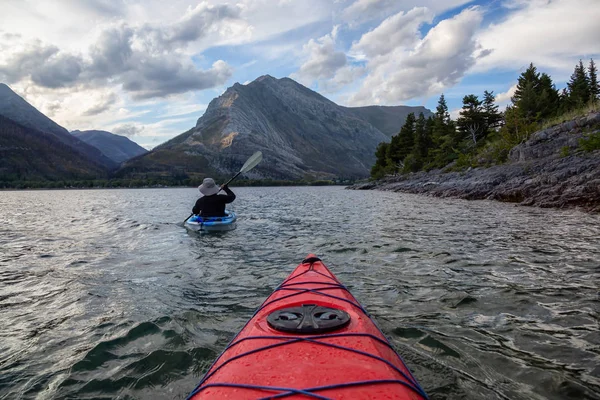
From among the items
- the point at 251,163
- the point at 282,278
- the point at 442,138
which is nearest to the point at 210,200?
the point at 251,163

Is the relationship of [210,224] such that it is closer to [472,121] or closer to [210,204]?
[210,204]

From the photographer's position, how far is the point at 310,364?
9.41 ft

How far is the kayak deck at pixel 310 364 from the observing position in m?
2.50

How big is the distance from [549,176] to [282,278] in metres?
21.4

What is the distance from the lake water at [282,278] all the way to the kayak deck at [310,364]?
1117 millimetres

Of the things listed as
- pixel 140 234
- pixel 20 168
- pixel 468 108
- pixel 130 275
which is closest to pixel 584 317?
pixel 130 275

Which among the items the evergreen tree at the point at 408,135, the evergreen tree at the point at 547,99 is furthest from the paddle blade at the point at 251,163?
the evergreen tree at the point at 408,135

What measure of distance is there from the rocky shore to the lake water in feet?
20.9

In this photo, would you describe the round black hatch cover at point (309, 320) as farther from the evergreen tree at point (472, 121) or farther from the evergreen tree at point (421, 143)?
the evergreen tree at point (421, 143)

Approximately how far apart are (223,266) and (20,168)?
207m

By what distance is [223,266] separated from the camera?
9.68 metres

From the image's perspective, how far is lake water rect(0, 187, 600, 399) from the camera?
4051 millimetres

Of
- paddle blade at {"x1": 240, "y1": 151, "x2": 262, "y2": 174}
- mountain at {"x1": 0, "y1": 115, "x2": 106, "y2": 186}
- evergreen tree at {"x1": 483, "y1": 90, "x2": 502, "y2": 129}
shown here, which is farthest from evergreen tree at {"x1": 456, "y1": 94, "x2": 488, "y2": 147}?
mountain at {"x1": 0, "y1": 115, "x2": 106, "y2": 186}

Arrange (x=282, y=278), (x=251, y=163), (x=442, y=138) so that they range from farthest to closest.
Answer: (x=442, y=138), (x=251, y=163), (x=282, y=278)
